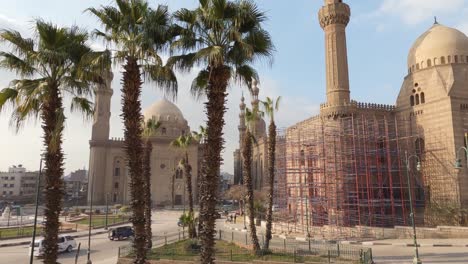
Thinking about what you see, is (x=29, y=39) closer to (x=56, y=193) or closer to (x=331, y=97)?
(x=56, y=193)

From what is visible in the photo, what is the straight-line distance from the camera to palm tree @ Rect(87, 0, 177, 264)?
1037 centimetres

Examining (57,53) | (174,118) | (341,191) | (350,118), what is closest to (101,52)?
(57,53)

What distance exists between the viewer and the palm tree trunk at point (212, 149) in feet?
34.0

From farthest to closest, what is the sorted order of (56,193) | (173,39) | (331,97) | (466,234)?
(331,97)
(466,234)
(173,39)
(56,193)

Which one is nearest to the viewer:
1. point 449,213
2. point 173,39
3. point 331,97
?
point 173,39

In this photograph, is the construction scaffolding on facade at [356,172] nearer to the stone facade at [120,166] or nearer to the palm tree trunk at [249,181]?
the palm tree trunk at [249,181]

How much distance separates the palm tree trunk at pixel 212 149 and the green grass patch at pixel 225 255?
8.64 m

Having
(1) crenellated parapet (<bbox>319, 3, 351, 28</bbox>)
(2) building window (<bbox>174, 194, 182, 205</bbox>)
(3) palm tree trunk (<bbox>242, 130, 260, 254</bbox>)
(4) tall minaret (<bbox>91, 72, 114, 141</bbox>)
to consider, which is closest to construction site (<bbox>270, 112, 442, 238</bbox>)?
(1) crenellated parapet (<bbox>319, 3, 351, 28</bbox>)

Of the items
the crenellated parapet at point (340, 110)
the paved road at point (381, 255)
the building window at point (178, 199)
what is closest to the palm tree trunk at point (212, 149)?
the paved road at point (381, 255)

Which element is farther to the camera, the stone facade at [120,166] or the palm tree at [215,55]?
the stone facade at [120,166]

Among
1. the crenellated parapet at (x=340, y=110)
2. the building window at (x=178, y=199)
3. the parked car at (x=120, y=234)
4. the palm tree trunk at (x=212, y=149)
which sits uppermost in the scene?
the crenellated parapet at (x=340, y=110)

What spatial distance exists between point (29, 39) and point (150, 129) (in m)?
17.0

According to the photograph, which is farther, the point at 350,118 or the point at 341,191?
the point at 350,118

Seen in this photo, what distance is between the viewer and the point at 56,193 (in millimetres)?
10227
